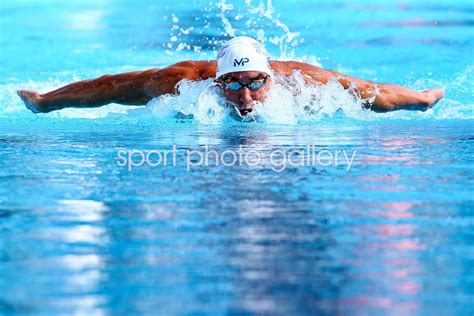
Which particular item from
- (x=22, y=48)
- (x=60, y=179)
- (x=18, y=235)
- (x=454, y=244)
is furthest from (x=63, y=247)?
(x=22, y=48)

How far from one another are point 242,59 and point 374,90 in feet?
2.51

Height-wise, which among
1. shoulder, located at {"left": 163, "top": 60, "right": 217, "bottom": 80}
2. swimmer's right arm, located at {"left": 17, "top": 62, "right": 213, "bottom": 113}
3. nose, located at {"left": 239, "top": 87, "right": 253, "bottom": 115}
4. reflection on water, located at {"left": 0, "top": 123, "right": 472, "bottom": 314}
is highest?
shoulder, located at {"left": 163, "top": 60, "right": 217, "bottom": 80}

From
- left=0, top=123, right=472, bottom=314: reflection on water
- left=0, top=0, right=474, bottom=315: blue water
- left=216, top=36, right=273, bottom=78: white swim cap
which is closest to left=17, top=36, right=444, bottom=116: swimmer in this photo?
left=216, top=36, right=273, bottom=78: white swim cap

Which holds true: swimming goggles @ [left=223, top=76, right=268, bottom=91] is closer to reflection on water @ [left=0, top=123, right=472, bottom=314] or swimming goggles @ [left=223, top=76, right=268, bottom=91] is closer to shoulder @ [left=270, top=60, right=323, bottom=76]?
shoulder @ [left=270, top=60, right=323, bottom=76]

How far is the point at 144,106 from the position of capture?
5234 millimetres

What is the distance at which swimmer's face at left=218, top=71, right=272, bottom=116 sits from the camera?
5.07 metres

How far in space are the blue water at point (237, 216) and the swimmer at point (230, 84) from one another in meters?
0.10

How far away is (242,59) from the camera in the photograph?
5.12 m

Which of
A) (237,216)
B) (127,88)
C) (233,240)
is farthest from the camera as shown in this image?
(127,88)

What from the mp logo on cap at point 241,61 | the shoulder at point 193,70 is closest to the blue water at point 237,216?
the shoulder at point 193,70

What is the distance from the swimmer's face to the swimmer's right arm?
0.73 ft

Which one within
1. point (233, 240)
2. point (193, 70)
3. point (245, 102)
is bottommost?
point (233, 240)

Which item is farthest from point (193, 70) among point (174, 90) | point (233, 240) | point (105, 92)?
point (233, 240)

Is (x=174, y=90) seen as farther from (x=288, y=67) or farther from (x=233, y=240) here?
(x=233, y=240)
